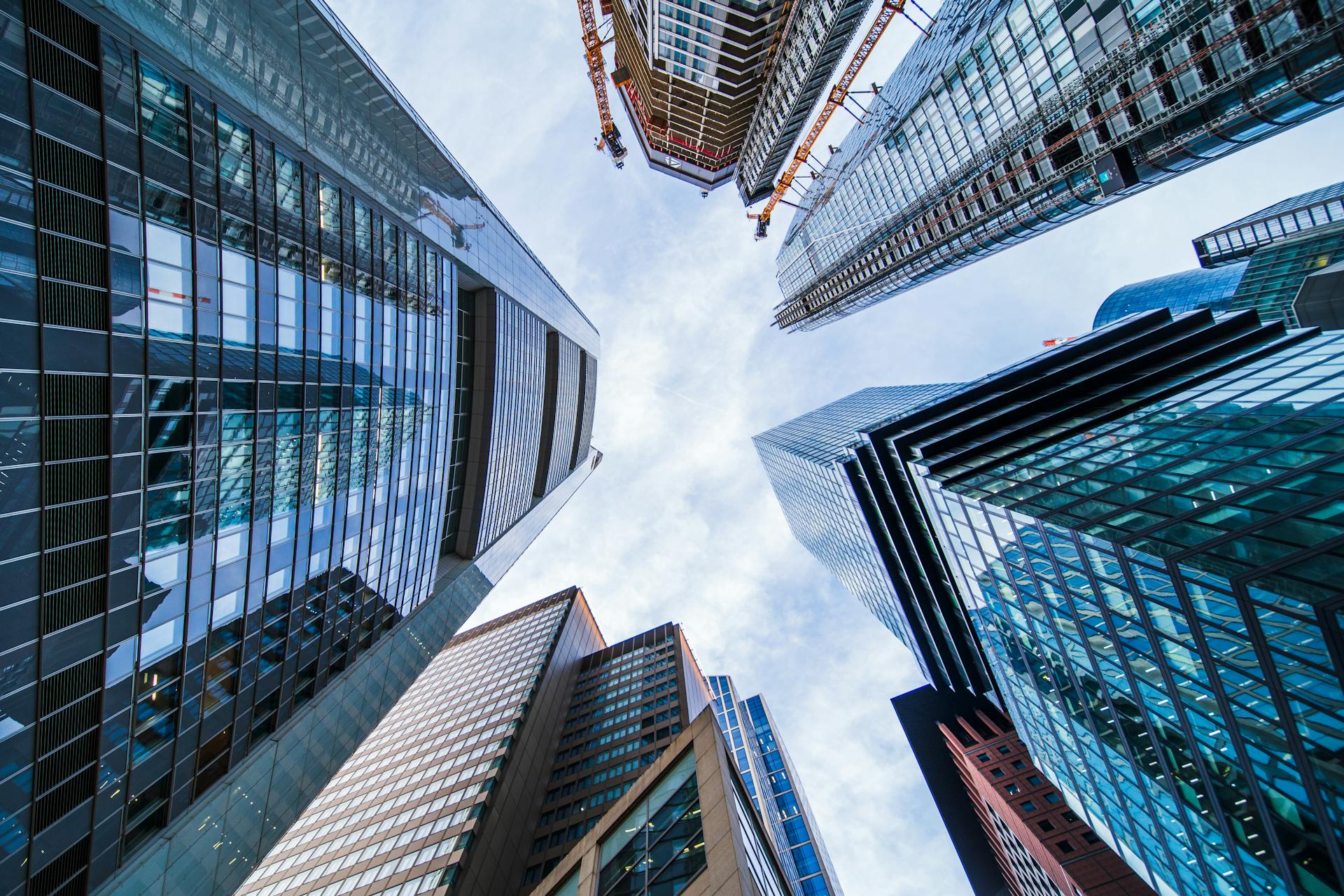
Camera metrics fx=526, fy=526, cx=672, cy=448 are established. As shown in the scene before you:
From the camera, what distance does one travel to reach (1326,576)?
14.8 meters

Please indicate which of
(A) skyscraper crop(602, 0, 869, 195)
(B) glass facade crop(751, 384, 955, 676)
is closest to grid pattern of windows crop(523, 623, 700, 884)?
(B) glass facade crop(751, 384, 955, 676)

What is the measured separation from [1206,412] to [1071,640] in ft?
44.2

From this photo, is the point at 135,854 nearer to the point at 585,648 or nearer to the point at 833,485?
the point at 833,485

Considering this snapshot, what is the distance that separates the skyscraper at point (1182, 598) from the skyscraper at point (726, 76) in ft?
204

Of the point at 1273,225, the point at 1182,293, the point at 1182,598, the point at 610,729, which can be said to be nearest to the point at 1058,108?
the point at 1182,598

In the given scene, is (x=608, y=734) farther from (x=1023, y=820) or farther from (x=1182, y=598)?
(x=1182, y=598)

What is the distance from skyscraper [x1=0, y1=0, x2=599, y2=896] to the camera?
43.7ft

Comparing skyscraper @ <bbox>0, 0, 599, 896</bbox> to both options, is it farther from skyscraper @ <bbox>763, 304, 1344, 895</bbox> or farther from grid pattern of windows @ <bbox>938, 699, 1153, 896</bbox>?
grid pattern of windows @ <bbox>938, 699, 1153, 896</bbox>

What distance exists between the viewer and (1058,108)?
128 ft

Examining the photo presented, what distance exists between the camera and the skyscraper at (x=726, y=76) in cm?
7056

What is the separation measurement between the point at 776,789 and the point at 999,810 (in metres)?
28.8

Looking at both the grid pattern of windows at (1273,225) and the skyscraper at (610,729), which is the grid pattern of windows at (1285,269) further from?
the skyscraper at (610,729)

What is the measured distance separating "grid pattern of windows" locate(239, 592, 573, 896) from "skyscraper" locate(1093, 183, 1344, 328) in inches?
3187

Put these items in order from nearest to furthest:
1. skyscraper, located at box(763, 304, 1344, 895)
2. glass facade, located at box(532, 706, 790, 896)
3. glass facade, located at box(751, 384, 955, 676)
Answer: skyscraper, located at box(763, 304, 1344, 895) < glass facade, located at box(532, 706, 790, 896) < glass facade, located at box(751, 384, 955, 676)
